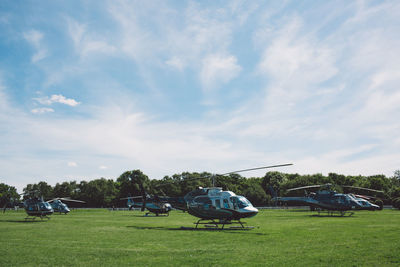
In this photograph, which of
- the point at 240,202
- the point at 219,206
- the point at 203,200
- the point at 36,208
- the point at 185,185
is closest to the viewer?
the point at 240,202

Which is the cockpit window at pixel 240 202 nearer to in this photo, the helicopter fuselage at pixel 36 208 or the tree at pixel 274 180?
the helicopter fuselage at pixel 36 208

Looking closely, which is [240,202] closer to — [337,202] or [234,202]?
[234,202]

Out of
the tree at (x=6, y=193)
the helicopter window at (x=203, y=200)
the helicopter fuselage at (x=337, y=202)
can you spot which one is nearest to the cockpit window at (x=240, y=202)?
the helicopter window at (x=203, y=200)

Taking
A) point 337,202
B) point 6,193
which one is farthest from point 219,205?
point 6,193

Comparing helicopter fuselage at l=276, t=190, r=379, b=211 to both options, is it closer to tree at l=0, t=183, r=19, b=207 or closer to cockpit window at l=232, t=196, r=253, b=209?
cockpit window at l=232, t=196, r=253, b=209

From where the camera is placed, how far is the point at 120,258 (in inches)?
405

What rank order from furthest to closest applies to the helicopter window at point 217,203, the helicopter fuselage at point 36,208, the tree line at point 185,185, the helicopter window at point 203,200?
the tree line at point 185,185
the helicopter fuselage at point 36,208
the helicopter window at point 203,200
the helicopter window at point 217,203

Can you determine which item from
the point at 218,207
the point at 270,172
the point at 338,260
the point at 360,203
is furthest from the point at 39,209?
the point at 270,172

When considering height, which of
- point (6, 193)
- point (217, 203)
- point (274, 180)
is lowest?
point (217, 203)

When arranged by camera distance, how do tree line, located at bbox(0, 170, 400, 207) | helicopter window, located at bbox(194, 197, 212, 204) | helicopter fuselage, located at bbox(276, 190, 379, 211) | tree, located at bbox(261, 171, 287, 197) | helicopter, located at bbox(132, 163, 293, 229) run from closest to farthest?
1. helicopter, located at bbox(132, 163, 293, 229)
2. helicopter window, located at bbox(194, 197, 212, 204)
3. helicopter fuselage, located at bbox(276, 190, 379, 211)
4. tree line, located at bbox(0, 170, 400, 207)
5. tree, located at bbox(261, 171, 287, 197)

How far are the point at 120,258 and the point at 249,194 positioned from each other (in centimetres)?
7812

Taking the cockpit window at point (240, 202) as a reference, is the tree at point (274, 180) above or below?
above

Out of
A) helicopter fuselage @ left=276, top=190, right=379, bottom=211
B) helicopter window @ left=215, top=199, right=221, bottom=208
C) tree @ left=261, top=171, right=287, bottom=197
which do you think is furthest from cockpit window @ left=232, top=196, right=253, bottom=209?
tree @ left=261, top=171, right=287, bottom=197

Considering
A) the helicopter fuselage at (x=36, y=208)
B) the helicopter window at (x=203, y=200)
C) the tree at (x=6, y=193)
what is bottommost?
the helicopter fuselage at (x=36, y=208)
